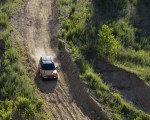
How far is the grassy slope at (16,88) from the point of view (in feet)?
103

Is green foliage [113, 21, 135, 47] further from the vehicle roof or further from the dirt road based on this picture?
the vehicle roof

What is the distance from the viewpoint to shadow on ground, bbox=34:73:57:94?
34344 millimetres

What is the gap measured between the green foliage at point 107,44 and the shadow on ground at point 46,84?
5500 millimetres

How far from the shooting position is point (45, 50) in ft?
128

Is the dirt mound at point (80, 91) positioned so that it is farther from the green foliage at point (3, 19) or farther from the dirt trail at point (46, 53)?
the green foliage at point (3, 19)

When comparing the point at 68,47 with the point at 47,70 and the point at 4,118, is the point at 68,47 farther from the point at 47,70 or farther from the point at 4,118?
the point at 4,118

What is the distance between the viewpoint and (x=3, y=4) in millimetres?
43344

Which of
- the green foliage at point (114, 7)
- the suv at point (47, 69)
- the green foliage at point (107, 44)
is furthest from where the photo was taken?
the green foliage at point (114, 7)

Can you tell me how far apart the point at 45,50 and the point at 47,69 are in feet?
14.9

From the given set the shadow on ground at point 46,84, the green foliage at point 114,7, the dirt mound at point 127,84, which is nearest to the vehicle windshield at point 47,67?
the shadow on ground at point 46,84

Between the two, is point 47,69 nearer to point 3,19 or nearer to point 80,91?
point 80,91

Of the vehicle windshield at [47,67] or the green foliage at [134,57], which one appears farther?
the green foliage at [134,57]

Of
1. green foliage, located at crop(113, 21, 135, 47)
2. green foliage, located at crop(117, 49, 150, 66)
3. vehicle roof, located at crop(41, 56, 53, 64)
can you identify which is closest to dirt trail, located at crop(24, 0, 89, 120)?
vehicle roof, located at crop(41, 56, 53, 64)

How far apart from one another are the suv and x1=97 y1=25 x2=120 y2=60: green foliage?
501 centimetres
